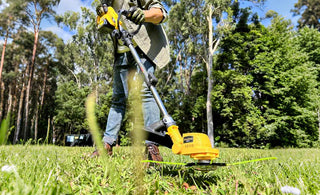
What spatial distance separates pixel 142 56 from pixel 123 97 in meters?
0.45

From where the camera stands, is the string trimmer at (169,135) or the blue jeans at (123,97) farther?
the blue jeans at (123,97)

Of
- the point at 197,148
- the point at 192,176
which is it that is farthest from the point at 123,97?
the point at 197,148

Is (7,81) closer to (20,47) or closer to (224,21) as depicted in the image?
(20,47)

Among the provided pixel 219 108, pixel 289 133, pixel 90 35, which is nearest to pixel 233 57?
pixel 219 108

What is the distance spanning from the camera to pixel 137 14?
1.67 meters

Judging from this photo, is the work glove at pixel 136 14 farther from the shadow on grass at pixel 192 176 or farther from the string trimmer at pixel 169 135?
the shadow on grass at pixel 192 176

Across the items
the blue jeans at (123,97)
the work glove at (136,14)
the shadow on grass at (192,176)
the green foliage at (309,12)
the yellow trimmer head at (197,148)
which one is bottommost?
the shadow on grass at (192,176)

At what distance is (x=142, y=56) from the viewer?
2066mm

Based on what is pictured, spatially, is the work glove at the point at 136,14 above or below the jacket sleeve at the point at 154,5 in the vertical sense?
below

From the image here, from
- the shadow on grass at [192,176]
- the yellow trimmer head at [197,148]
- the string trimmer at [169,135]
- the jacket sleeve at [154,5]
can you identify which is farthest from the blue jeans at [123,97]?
the yellow trimmer head at [197,148]

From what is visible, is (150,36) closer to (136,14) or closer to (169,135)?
(136,14)

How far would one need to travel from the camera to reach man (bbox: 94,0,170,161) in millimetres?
1909

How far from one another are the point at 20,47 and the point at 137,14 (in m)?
28.5

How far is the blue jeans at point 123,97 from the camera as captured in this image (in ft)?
6.31
